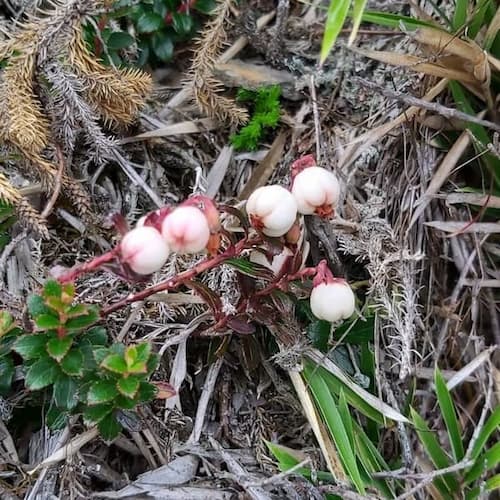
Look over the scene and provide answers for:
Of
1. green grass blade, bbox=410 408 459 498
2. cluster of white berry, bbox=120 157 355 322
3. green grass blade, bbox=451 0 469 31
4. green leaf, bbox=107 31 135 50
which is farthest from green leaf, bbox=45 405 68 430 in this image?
green grass blade, bbox=451 0 469 31

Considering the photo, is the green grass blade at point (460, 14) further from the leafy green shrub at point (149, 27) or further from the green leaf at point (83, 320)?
the green leaf at point (83, 320)

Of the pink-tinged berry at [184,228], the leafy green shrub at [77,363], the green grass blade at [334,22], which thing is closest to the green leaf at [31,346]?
the leafy green shrub at [77,363]

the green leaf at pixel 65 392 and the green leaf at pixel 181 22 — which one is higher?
the green leaf at pixel 181 22

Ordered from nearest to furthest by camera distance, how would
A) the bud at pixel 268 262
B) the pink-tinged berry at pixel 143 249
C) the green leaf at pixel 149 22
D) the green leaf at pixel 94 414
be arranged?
the pink-tinged berry at pixel 143 249
the green leaf at pixel 94 414
the bud at pixel 268 262
the green leaf at pixel 149 22

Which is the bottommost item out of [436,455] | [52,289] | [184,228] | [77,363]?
[436,455]

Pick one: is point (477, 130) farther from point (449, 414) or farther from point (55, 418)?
point (55, 418)

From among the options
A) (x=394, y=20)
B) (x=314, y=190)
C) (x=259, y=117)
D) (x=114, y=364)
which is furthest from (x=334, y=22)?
(x=114, y=364)

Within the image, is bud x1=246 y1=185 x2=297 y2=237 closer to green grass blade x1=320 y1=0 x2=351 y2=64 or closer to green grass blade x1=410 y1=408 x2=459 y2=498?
green grass blade x1=320 y1=0 x2=351 y2=64
